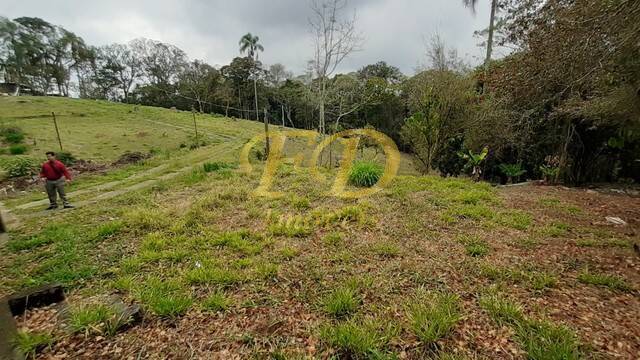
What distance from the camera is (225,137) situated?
22.9 metres

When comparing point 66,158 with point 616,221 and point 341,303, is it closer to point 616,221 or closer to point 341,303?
point 341,303

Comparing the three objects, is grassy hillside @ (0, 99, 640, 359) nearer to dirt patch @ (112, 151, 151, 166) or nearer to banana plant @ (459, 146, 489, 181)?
banana plant @ (459, 146, 489, 181)

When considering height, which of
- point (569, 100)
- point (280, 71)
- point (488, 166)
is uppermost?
point (280, 71)

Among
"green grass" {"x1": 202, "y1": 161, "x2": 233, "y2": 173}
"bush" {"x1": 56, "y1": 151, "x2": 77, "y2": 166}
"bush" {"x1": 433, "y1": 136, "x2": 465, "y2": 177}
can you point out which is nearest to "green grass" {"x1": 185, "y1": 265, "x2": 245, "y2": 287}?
"green grass" {"x1": 202, "y1": 161, "x2": 233, "y2": 173}

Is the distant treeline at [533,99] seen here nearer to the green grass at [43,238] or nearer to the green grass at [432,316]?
the green grass at [432,316]

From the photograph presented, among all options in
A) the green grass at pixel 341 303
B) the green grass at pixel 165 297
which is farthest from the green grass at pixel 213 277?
the green grass at pixel 341 303

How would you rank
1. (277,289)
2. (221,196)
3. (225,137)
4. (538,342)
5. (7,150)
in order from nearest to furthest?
(538,342) < (277,289) < (221,196) < (7,150) < (225,137)

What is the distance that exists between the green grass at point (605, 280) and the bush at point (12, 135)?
68.8 feet

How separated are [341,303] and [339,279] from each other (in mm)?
584

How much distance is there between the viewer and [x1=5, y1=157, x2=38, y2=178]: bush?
1016 centimetres

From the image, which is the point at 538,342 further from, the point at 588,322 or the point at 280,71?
the point at 280,71

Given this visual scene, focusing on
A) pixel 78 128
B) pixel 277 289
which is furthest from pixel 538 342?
pixel 78 128

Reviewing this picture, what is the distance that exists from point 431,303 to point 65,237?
581cm

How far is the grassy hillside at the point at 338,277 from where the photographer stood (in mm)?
2488
